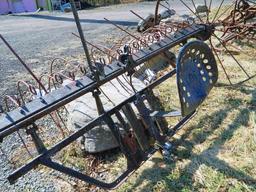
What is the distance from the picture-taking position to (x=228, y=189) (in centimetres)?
268

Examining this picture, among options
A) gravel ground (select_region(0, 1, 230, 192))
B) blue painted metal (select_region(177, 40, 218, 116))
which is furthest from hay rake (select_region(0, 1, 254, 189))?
gravel ground (select_region(0, 1, 230, 192))

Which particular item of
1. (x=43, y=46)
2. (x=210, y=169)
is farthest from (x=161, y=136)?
(x=43, y=46)

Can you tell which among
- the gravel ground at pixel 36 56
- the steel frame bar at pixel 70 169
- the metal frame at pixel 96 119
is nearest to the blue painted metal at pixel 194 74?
the metal frame at pixel 96 119

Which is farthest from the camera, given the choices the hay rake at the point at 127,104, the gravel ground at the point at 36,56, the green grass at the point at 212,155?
the gravel ground at the point at 36,56

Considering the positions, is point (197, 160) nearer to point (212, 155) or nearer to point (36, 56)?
point (212, 155)

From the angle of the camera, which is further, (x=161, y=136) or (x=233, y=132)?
(x=233, y=132)

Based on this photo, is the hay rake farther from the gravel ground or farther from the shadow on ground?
the gravel ground

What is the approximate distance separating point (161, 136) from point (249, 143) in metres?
0.90

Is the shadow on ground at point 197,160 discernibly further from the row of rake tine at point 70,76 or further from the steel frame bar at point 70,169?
the row of rake tine at point 70,76

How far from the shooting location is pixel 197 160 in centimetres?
306

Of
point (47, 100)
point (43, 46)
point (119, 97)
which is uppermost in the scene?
point (47, 100)

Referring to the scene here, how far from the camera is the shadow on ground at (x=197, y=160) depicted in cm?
281

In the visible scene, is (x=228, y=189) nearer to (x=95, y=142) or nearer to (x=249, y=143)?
(x=249, y=143)

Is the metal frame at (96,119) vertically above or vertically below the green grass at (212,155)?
above
